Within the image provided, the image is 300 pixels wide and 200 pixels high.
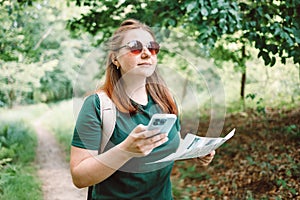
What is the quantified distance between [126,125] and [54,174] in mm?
6288

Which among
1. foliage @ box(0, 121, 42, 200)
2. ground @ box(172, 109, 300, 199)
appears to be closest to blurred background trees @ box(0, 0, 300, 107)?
ground @ box(172, 109, 300, 199)

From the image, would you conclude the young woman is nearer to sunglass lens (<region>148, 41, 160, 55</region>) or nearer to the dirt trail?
sunglass lens (<region>148, 41, 160, 55</region>)

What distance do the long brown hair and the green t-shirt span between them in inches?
1.2

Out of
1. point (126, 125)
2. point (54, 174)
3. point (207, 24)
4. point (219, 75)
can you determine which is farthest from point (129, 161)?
point (54, 174)

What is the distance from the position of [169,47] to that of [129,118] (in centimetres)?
36

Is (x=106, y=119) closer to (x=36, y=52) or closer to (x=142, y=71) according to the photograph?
(x=142, y=71)

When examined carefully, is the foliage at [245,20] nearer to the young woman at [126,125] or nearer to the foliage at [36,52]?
the young woman at [126,125]

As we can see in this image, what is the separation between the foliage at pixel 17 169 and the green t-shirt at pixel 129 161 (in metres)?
3.92

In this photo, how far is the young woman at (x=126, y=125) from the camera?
1.35 meters

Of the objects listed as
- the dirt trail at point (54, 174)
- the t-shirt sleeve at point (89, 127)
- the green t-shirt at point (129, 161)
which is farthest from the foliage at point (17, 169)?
the t-shirt sleeve at point (89, 127)

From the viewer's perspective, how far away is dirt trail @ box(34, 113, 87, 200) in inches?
239

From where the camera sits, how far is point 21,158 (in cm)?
787

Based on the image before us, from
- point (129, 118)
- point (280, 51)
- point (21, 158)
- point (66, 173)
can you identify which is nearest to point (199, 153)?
point (129, 118)

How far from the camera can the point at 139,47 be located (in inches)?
56.5
